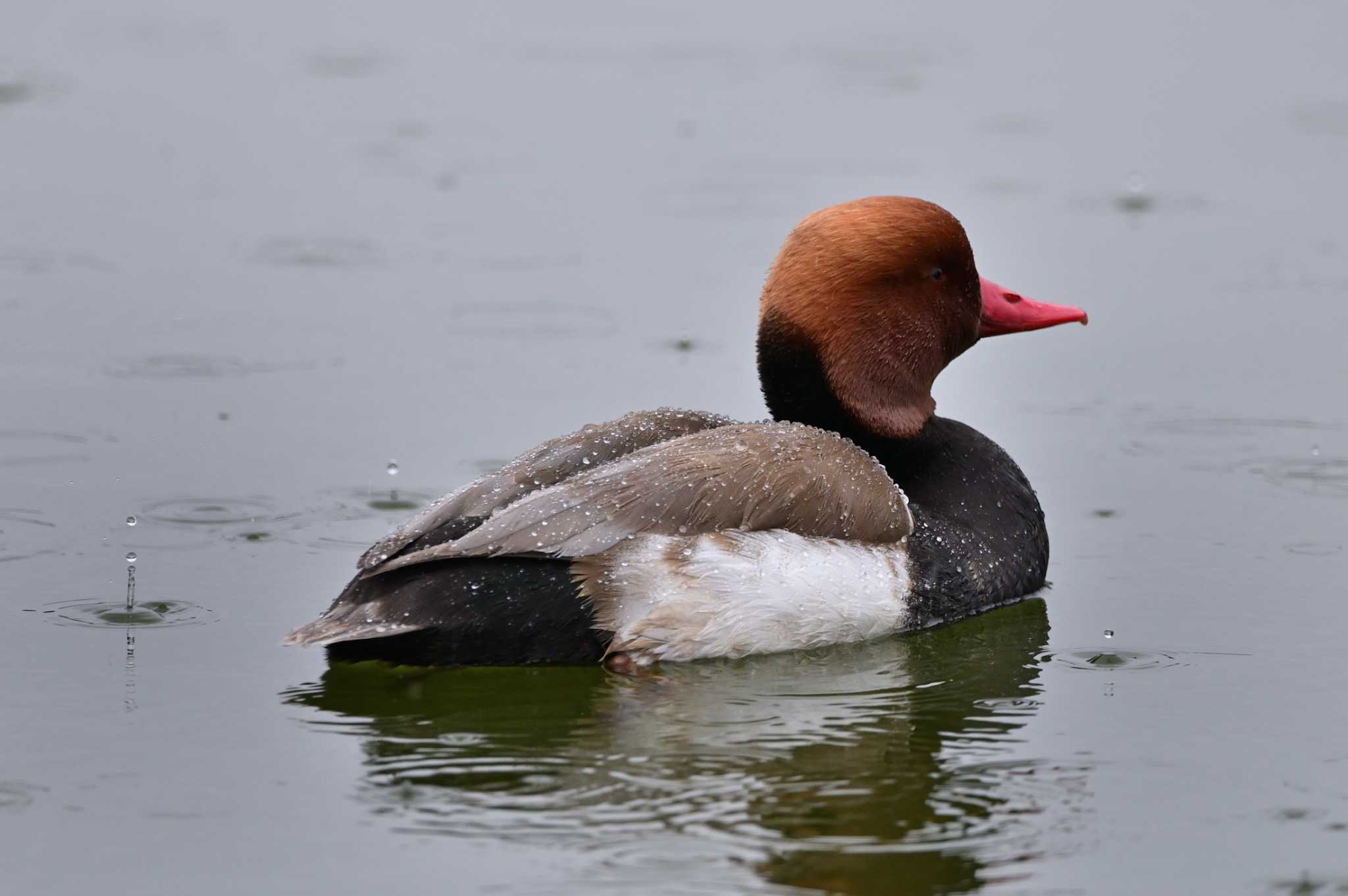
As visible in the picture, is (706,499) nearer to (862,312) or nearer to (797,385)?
(797,385)

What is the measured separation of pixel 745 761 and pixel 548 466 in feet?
4.64

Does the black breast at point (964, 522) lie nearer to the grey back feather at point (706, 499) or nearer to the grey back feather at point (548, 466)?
the grey back feather at point (706, 499)

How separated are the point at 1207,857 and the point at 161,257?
22.3 feet

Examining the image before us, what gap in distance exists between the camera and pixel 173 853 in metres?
4.92

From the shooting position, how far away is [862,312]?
23.1ft

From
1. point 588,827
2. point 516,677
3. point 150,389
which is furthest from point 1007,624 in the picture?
point 150,389

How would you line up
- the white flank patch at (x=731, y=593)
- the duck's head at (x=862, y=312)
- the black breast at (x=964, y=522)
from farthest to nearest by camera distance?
the duck's head at (x=862, y=312), the black breast at (x=964, y=522), the white flank patch at (x=731, y=593)

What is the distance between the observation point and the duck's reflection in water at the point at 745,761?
4961mm

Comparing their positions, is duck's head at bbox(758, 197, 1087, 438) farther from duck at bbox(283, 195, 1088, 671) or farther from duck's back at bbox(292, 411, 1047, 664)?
duck's back at bbox(292, 411, 1047, 664)

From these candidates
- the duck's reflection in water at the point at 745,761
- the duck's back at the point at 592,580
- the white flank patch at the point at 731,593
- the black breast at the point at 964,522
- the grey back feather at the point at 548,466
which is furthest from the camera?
the black breast at the point at 964,522

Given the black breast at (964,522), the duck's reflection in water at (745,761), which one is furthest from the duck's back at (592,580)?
the duck's reflection in water at (745,761)

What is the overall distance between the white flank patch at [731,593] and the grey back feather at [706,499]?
0.05 metres

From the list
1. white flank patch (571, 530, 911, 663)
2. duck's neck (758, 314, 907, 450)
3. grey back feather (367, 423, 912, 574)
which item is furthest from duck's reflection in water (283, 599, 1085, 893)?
duck's neck (758, 314, 907, 450)

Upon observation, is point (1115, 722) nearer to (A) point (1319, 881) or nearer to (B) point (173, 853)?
(A) point (1319, 881)
